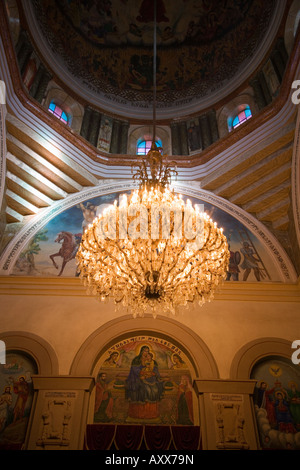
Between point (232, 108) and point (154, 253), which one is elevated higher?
point (232, 108)

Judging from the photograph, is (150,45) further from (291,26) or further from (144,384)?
(144,384)

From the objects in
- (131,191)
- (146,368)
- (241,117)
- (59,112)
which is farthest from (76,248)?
(241,117)

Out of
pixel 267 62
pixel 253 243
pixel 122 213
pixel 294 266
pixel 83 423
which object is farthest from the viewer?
pixel 267 62

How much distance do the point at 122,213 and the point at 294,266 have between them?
536cm

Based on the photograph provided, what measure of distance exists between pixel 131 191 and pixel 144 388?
5.17 meters

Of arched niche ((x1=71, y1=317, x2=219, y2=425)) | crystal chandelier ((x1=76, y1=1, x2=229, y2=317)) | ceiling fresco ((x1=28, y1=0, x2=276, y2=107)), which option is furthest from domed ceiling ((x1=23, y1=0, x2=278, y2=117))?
arched niche ((x1=71, y1=317, x2=219, y2=425))

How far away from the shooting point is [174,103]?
1245 cm

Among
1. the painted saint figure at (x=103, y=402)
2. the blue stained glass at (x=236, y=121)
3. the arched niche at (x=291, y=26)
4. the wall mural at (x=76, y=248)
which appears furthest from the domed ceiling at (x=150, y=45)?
the painted saint figure at (x=103, y=402)

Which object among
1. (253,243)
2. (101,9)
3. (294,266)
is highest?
(101,9)

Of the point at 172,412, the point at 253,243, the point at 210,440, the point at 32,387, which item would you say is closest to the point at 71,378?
the point at 32,387

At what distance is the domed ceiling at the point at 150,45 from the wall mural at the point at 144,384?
28.5ft

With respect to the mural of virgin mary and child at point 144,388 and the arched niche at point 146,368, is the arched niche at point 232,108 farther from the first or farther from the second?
the mural of virgin mary and child at point 144,388

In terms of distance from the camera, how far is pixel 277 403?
273 inches
